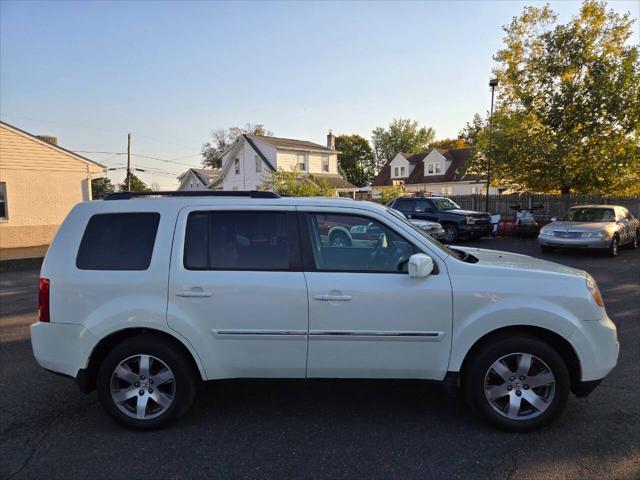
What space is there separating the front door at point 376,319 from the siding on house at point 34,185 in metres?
20.2

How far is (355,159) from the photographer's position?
7838cm

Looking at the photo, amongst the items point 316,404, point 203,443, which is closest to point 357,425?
point 316,404

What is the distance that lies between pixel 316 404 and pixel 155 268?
1813 mm

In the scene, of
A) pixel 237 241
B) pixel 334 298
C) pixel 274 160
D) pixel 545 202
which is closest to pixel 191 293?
pixel 237 241

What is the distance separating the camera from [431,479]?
2936 mm

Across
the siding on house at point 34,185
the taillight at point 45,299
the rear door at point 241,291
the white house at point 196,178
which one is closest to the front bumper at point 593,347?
the rear door at point 241,291

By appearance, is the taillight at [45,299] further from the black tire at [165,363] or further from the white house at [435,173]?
the white house at [435,173]

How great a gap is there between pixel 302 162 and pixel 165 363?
34.9m

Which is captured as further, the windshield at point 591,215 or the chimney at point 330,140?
the chimney at point 330,140

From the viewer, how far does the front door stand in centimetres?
342

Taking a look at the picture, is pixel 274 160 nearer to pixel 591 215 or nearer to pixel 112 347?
pixel 591 215

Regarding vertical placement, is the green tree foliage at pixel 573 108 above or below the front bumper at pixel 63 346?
above

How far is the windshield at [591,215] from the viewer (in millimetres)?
14117

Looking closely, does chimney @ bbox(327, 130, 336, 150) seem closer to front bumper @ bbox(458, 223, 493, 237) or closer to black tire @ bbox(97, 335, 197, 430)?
front bumper @ bbox(458, 223, 493, 237)
